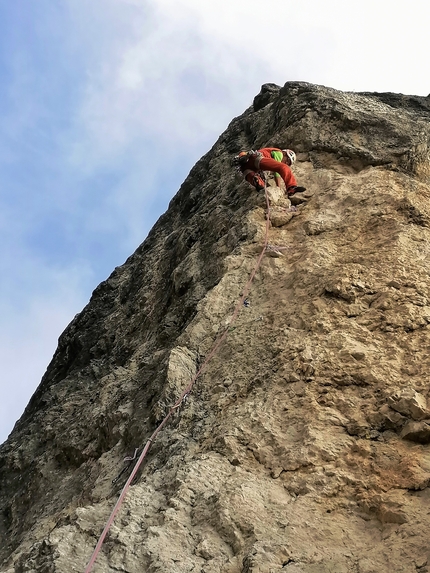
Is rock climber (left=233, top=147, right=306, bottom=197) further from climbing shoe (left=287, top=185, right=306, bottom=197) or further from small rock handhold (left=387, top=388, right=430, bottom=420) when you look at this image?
small rock handhold (left=387, top=388, right=430, bottom=420)

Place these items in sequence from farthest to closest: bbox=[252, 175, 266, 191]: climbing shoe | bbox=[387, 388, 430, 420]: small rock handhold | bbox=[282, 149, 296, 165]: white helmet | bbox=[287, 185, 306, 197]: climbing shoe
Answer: bbox=[282, 149, 296, 165]: white helmet
bbox=[252, 175, 266, 191]: climbing shoe
bbox=[287, 185, 306, 197]: climbing shoe
bbox=[387, 388, 430, 420]: small rock handhold

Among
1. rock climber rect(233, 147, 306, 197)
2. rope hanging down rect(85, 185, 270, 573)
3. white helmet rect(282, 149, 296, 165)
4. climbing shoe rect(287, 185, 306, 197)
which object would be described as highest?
white helmet rect(282, 149, 296, 165)

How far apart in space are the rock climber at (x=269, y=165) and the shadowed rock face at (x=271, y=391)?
16cm

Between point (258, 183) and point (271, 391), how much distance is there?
10.8ft

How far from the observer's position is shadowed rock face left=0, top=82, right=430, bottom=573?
382 centimetres

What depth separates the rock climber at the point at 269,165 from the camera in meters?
7.31

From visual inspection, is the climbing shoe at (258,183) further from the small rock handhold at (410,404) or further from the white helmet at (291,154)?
the small rock handhold at (410,404)

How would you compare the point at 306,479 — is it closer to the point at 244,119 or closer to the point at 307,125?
the point at 307,125

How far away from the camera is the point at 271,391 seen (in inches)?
191

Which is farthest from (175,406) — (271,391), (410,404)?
(410,404)

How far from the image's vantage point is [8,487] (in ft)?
24.4

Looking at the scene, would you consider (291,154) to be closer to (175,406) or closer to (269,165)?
(269,165)

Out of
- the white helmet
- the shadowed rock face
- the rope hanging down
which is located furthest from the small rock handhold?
the white helmet

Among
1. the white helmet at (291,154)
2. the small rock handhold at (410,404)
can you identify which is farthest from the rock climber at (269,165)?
the small rock handhold at (410,404)
